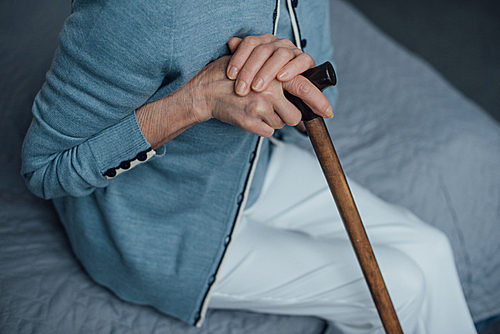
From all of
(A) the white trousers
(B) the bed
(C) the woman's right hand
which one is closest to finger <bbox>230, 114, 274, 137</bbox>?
(C) the woman's right hand

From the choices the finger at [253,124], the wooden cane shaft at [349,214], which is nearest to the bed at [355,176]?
the wooden cane shaft at [349,214]

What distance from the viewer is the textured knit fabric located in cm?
48

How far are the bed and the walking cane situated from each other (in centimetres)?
29

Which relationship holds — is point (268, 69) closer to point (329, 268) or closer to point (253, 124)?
point (253, 124)

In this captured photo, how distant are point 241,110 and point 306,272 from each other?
1.38 ft

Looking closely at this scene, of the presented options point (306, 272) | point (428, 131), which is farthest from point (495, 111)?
point (306, 272)

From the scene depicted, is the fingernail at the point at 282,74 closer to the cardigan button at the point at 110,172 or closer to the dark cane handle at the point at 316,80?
the dark cane handle at the point at 316,80

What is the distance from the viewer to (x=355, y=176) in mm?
1259

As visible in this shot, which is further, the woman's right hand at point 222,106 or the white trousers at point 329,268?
the white trousers at point 329,268

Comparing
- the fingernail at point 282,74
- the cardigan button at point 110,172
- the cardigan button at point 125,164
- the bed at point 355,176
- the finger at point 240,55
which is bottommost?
the bed at point 355,176

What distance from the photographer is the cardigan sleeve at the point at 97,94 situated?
472 mm

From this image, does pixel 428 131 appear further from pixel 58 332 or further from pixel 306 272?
pixel 58 332

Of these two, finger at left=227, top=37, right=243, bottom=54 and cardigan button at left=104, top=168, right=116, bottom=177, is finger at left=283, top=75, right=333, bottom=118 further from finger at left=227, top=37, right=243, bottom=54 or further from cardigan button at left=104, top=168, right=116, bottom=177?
cardigan button at left=104, top=168, right=116, bottom=177

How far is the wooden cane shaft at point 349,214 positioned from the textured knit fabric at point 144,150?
0.15m
